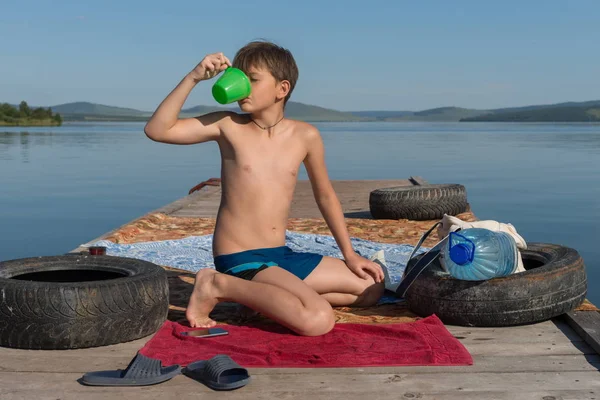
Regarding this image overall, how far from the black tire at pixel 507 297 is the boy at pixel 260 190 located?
1.82 feet

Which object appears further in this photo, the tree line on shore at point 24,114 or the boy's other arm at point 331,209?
the tree line on shore at point 24,114

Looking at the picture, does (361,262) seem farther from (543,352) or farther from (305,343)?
(543,352)

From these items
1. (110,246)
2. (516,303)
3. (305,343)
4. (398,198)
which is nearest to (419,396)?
(305,343)

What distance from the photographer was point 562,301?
4402 millimetres

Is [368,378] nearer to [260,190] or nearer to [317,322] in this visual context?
[317,322]

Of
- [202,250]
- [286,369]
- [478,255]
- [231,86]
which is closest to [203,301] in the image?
[286,369]

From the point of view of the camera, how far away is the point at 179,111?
14.5 feet

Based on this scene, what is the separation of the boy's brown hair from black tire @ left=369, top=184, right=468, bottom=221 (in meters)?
4.88

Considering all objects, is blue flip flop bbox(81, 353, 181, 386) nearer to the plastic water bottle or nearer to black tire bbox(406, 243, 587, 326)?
black tire bbox(406, 243, 587, 326)

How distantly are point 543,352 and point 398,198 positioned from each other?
18.2 feet

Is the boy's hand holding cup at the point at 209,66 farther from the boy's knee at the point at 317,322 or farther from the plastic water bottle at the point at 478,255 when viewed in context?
the plastic water bottle at the point at 478,255

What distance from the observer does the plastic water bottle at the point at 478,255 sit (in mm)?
4402

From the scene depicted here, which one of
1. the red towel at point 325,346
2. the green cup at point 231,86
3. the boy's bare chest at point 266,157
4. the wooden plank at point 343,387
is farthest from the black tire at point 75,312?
the green cup at point 231,86

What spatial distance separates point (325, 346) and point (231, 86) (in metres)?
1.48
